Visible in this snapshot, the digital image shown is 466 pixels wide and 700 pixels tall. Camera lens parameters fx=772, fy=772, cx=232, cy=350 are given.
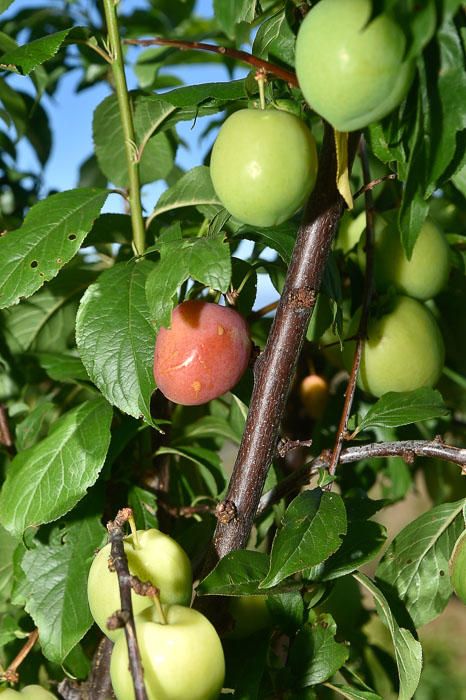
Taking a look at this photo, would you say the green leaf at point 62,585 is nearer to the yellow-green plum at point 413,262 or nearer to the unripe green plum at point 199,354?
the unripe green plum at point 199,354

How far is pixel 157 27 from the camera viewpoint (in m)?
1.37

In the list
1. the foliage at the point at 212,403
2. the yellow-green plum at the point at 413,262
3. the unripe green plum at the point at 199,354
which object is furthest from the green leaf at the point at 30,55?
the yellow-green plum at the point at 413,262

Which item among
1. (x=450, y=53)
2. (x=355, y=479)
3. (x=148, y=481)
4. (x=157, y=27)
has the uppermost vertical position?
(x=450, y=53)

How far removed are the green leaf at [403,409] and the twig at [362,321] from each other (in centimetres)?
2

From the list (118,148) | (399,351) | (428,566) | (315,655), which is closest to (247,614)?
(315,655)

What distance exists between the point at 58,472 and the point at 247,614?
192mm

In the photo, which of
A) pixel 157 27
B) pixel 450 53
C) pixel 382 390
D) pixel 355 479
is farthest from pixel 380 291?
pixel 157 27

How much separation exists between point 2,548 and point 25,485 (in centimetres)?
20

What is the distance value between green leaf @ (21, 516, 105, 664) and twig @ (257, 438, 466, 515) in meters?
0.17

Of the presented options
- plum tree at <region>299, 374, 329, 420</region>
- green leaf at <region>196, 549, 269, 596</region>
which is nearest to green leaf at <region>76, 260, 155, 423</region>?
green leaf at <region>196, 549, 269, 596</region>

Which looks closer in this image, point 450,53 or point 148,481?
point 450,53

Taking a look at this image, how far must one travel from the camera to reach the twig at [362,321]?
0.60 metres

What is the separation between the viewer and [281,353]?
0.55 meters

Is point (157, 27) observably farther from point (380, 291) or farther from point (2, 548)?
point (2, 548)
